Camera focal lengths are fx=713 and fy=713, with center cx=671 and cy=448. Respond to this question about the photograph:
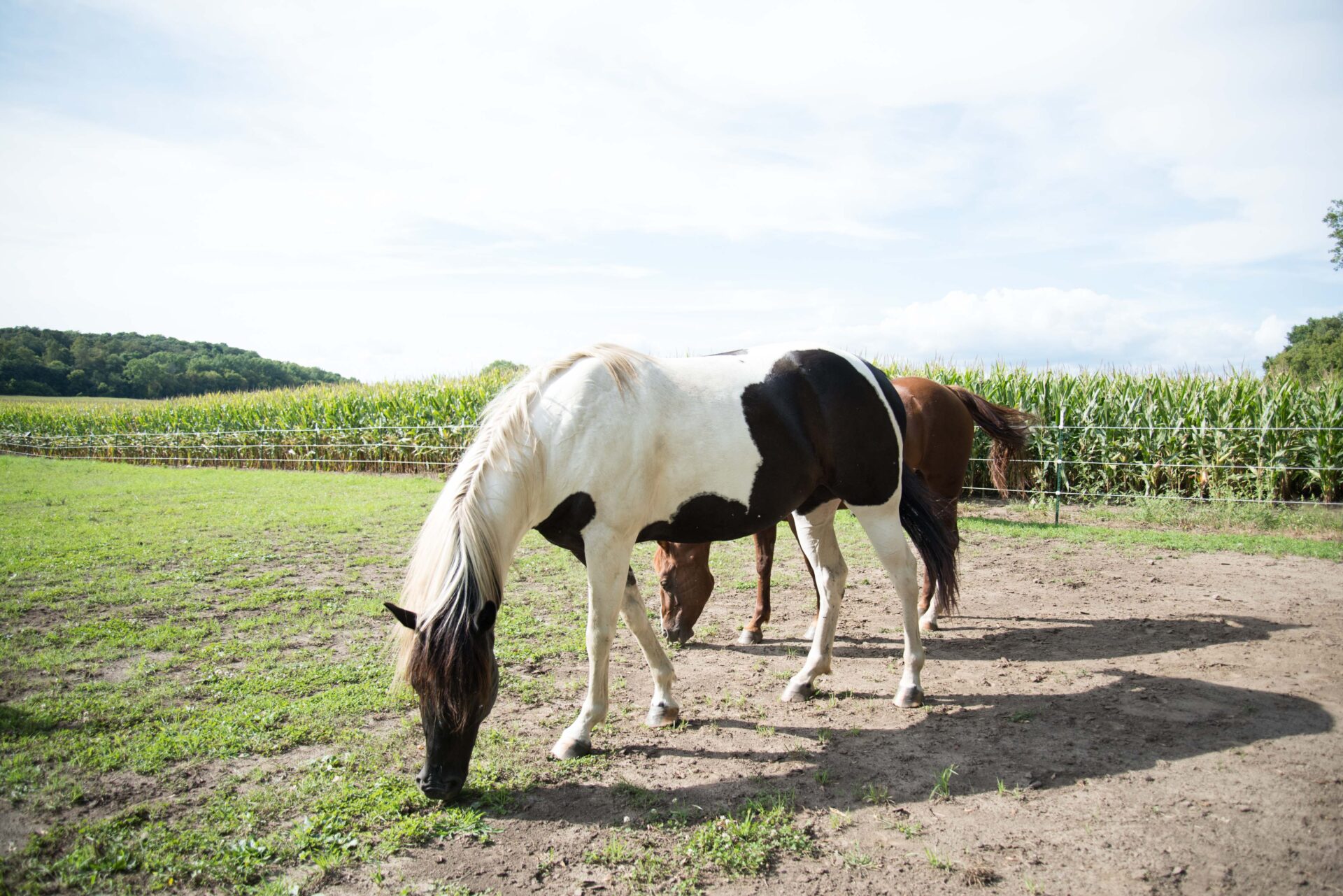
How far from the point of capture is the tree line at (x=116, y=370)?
55.2 meters

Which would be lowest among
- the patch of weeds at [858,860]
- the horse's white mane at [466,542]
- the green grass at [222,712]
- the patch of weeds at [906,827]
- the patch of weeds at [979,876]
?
the green grass at [222,712]

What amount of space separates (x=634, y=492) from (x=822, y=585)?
1.60 m

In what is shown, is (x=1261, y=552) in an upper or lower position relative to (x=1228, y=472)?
Result: lower

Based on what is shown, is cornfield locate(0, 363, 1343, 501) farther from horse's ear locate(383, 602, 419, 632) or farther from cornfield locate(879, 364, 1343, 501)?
horse's ear locate(383, 602, 419, 632)

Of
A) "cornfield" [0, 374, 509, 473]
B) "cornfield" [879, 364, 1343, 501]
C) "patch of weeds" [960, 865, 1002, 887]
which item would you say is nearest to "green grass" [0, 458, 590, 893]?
"patch of weeds" [960, 865, 1002, 887]

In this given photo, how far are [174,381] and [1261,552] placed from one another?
215 ft

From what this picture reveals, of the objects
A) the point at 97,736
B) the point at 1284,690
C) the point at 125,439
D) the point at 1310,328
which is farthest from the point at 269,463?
the point at 1310,328

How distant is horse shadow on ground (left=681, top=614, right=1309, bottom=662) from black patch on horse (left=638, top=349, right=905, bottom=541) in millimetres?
1671

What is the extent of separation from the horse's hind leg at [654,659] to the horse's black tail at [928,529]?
1.60 m

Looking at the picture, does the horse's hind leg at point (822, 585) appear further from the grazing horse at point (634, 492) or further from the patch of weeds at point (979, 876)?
the patch of weeds at point (979, 876)

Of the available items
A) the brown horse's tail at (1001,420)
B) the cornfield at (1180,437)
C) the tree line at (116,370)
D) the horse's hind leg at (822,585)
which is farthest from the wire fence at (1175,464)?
the tree line at (116,370)

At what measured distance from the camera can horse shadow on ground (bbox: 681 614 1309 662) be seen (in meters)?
4.95

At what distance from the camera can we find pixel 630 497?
342cm

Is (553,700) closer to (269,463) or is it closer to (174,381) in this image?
(269,463)
